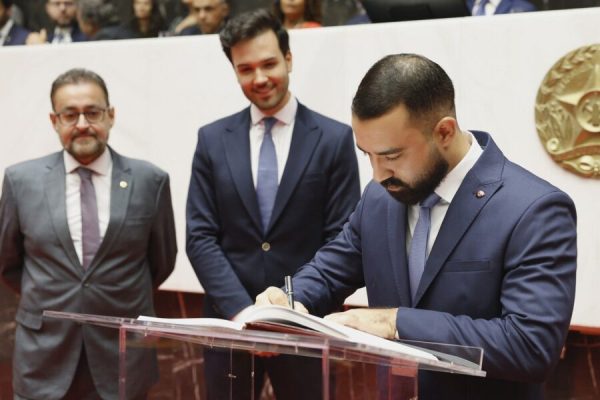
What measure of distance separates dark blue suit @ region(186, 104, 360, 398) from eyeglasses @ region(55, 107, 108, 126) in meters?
0.43

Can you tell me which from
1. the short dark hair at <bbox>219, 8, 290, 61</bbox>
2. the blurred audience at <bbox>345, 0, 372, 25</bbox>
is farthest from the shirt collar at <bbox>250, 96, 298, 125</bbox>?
the blurred audience at <bbox>345, 0, 372, 25</bbox>

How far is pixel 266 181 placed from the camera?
9.91ft

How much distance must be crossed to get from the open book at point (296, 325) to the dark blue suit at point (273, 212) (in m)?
1.20

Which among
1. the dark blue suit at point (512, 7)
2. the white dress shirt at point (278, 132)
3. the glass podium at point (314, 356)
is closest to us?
the glass podium at point (314, 356)

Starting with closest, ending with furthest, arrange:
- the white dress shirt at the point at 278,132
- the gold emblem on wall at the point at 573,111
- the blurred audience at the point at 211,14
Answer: the white dress shirt at the point at 278,132, the gold emblem on wall at the point at 573,111, the blurred audience at the point at 211,14

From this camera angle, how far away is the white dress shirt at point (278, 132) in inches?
120

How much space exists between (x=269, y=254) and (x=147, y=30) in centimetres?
293

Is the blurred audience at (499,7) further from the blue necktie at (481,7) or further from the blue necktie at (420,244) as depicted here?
the blue necktie at (420,244)

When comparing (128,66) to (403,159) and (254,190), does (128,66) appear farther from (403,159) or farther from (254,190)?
(403,159)

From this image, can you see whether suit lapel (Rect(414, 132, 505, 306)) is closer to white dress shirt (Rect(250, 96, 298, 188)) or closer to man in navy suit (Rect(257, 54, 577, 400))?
man in navy suit (Rect(257, 54, 577, 400))

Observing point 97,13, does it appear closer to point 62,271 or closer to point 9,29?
point 9,29

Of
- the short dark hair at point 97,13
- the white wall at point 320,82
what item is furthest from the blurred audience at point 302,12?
the short dark hair at point 97,13

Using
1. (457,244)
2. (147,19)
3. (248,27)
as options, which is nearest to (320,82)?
(248,27)

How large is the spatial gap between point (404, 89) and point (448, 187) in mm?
250
